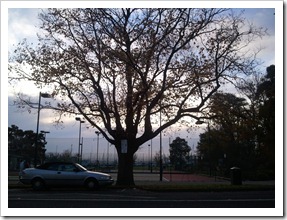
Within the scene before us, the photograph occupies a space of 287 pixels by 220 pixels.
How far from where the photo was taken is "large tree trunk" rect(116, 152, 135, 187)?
2464cm

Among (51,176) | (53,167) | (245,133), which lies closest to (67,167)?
(53,167)

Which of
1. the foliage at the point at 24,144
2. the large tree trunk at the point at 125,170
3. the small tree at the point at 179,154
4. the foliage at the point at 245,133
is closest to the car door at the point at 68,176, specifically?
the large tree trunk at the point at 125,170

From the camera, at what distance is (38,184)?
853 inches

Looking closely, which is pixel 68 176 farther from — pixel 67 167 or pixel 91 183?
pixel 91 183

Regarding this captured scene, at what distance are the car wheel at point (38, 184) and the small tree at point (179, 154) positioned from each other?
35779 millimetres

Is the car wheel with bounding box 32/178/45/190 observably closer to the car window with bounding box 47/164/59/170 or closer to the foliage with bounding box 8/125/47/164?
the car window with bounding box 47/164/59/170

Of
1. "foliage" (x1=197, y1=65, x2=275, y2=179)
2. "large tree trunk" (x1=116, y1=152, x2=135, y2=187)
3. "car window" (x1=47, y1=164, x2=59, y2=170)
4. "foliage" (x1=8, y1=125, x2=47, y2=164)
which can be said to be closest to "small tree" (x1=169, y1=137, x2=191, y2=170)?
"foliage" (x1=197, y1=65, x2=275, y2=179)

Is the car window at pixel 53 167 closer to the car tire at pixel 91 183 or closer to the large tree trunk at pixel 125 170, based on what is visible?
the car tire at pixel 91 183

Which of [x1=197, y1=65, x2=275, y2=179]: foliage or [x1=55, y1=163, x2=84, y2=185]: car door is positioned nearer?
[x1=55, y1=163, x2=84, y2=185]: car door

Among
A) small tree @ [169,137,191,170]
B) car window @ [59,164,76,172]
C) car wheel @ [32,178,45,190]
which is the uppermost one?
car window @ [59,164,76,172]

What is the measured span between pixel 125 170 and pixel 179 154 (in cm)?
4045

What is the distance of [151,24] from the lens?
2214 centimetres
